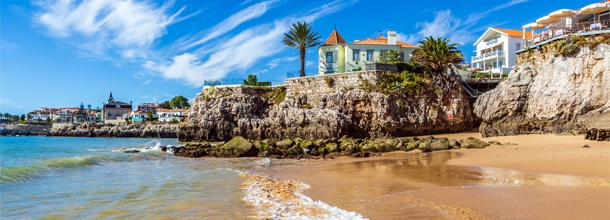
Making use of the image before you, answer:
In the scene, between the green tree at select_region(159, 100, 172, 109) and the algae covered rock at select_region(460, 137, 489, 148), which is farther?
the green tree at select_region(159, 100, 172, 109)

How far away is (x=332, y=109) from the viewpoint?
97.8 feet

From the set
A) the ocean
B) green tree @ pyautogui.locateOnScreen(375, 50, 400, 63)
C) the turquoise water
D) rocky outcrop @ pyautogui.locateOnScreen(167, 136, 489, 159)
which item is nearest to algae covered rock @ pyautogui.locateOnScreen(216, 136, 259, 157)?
rocky outcrop @ pyautogui.locateOnScreen(167, 136, 489, 159)

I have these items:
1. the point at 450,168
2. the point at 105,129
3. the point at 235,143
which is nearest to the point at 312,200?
the point at 450,168

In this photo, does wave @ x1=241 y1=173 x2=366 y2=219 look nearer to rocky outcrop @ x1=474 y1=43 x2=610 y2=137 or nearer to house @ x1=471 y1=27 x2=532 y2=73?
rocky outcrop @ x1=474 y1=43 x2=610 y2=137

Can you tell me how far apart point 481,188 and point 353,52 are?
2942 centimetres

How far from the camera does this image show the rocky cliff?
2858 centimetres

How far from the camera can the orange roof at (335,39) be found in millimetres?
37559

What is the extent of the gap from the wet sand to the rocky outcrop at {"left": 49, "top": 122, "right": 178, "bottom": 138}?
172 ft

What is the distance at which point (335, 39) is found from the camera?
1497 inches

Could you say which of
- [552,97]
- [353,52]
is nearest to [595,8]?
[552,97]

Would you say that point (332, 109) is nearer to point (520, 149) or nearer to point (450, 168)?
point (520, 149)

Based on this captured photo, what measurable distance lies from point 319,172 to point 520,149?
33.8 feet

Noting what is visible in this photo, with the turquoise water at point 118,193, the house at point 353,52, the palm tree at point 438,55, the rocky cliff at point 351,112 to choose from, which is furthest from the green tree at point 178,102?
the turquoise water at point 118,193

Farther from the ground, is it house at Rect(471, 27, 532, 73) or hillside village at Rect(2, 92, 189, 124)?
house at Rect(471, 27, 532, 73)
